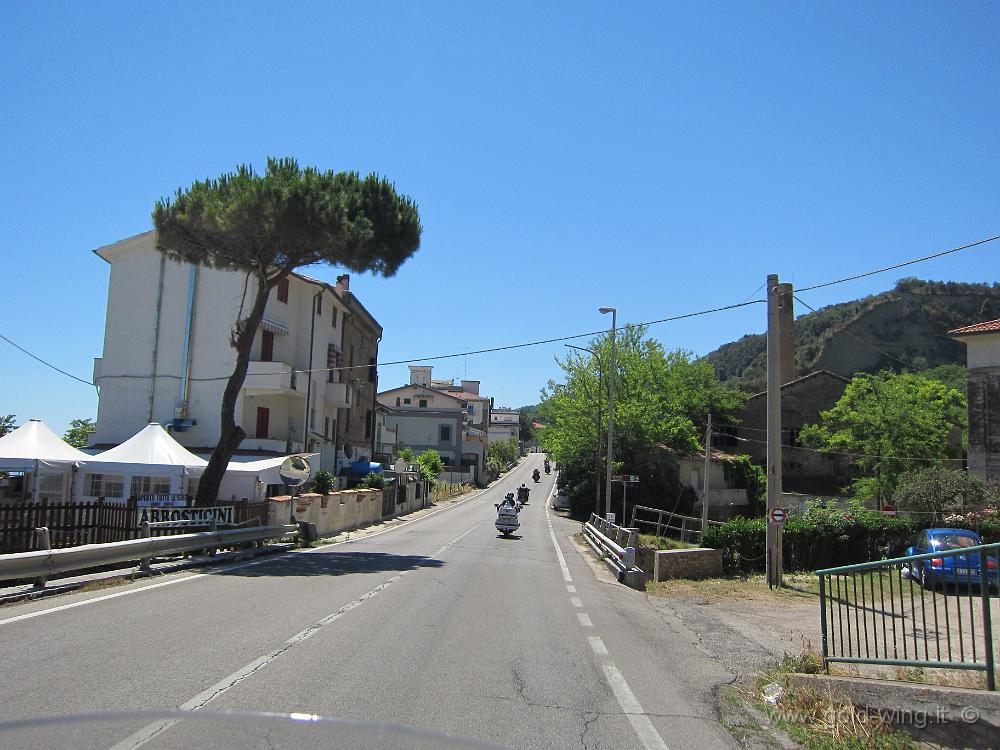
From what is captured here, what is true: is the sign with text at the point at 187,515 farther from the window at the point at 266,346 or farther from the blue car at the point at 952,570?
the window at the point at 266,346

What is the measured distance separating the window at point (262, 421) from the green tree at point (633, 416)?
22.3m

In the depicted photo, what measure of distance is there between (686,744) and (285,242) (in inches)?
772

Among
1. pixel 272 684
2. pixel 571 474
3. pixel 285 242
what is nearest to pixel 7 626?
pixel 272 684

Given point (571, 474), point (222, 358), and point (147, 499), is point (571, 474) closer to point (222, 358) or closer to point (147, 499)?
point (222, 358)

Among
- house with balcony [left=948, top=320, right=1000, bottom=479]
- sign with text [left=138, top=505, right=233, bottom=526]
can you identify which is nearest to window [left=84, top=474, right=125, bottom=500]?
sign with text [left=138, top=505, right=233, bottom=526]

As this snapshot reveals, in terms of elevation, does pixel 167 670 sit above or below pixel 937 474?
below

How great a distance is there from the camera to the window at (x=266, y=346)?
3703 centimetres

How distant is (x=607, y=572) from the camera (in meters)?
22.0

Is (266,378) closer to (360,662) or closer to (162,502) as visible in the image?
(162,502)

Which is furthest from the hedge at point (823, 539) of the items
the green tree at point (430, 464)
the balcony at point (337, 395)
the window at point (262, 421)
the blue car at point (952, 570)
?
the green tree at point (430, 464)

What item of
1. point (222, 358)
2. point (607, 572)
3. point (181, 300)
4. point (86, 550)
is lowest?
point (607, 572)

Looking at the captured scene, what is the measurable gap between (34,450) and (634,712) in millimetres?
23025

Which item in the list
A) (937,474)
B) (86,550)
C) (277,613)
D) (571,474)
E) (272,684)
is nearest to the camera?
(272,684)

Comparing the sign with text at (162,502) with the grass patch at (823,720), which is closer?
the grass patch at (823,720)
